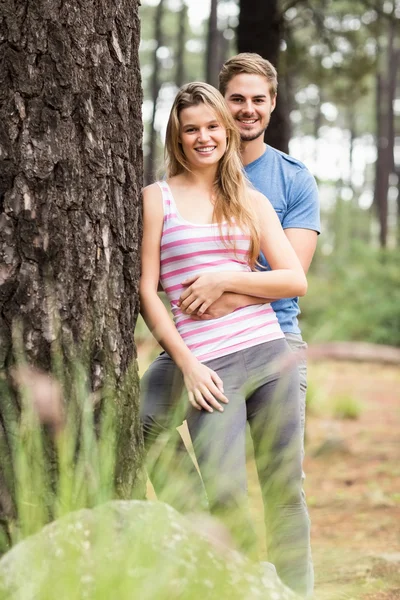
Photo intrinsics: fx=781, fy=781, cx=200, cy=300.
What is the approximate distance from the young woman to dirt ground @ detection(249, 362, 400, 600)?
488mm

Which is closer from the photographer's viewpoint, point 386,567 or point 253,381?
point 253,381

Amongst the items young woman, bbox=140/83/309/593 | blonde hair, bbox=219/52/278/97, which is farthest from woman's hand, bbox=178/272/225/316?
blonde hair, bbox=219/52/278/97

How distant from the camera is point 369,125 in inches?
1811

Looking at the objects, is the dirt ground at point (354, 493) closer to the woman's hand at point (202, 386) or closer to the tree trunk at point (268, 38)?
the woman's hand at point (202, 386)

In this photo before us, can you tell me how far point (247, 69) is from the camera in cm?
326

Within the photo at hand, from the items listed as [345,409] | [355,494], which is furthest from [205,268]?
[345,409]

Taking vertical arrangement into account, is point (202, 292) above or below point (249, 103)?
below

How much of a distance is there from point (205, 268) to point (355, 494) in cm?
407

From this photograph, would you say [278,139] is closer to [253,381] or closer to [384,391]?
[253,381]

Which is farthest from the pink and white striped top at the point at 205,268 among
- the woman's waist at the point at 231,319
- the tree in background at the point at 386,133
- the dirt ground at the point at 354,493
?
the tree in background at the point at 386,133

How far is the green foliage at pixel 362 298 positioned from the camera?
58.1 feet

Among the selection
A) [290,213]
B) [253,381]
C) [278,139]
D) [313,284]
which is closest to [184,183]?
[290,213]

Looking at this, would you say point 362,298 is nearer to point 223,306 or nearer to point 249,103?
point 249,103

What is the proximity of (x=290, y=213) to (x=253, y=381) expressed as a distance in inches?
31.5
